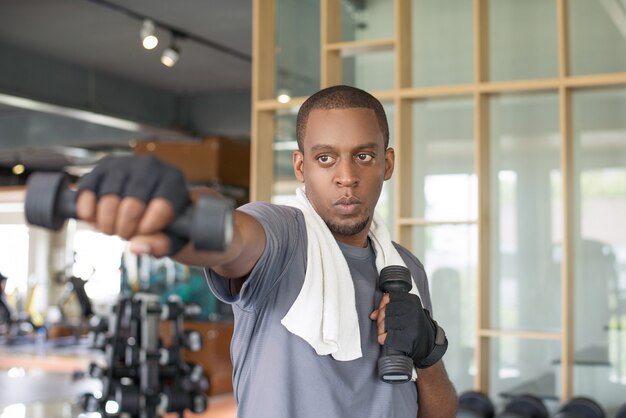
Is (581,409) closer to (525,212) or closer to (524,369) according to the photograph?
(524,369)

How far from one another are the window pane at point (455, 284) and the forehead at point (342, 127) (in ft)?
10.9

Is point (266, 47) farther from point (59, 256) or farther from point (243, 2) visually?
point (59, 256)

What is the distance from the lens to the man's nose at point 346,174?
1.45 meters

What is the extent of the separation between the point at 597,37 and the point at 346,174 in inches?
141

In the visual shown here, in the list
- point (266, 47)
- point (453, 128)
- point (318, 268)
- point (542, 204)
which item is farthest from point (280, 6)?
point (318, 268)

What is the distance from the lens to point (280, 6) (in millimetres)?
5016

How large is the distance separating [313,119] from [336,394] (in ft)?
1.53

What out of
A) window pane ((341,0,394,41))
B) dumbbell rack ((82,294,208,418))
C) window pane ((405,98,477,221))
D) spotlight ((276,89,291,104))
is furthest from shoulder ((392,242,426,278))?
dumbbell rack ((82,294,208,418))

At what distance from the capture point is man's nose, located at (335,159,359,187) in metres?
1.45

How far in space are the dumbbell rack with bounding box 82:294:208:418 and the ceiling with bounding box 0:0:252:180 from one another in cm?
251

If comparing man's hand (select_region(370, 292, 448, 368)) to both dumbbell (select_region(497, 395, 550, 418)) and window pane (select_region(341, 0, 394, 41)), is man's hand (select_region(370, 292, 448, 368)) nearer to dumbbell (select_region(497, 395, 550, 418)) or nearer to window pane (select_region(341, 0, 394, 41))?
dumbbell (select_region(497, 395, 550, 418))

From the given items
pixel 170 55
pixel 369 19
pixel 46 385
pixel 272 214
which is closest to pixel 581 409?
pixel 369 19

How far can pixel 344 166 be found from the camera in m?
1.46

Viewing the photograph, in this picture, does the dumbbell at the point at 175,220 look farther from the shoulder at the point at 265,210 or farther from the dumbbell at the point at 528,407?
the dumbbell at the point at 528,407
